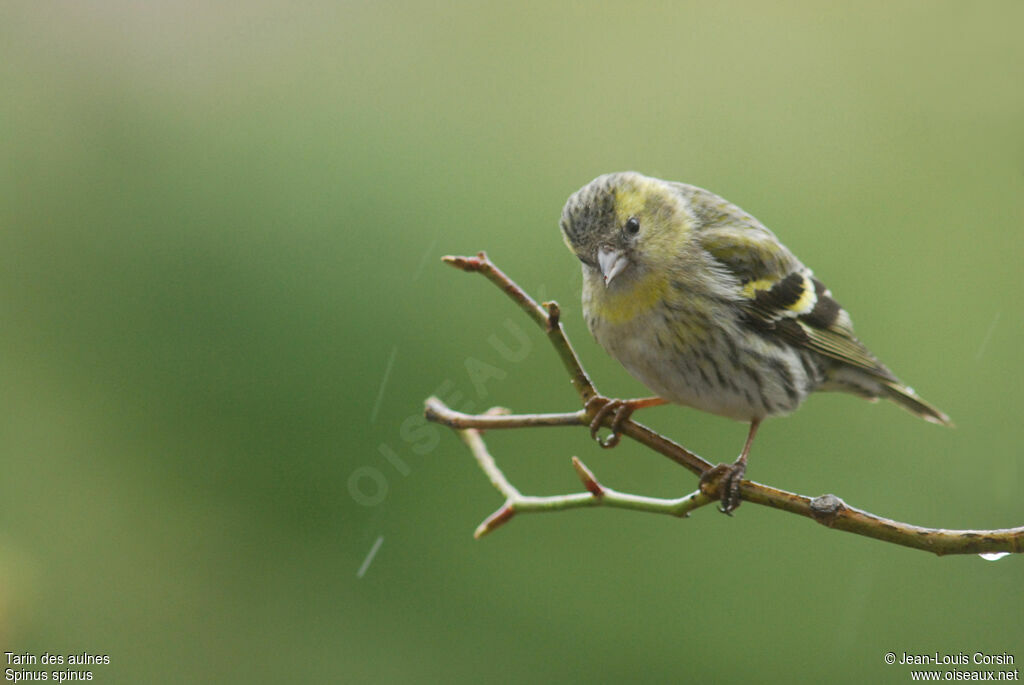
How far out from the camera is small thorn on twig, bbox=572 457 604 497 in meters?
1.10

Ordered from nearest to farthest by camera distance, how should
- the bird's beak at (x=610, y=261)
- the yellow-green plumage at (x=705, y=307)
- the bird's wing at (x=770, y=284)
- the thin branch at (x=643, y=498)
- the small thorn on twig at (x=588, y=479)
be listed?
the thin branch at (x=643, y=498), the small thorn on twig at (x=588, y=479), the bird's beak at (x=610, y=261), the yellow-green plumage at (x=705, y=307), the bird's wing at (x=770, y=284)

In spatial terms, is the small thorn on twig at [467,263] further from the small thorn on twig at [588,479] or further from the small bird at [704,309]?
the small bird at [704,309]

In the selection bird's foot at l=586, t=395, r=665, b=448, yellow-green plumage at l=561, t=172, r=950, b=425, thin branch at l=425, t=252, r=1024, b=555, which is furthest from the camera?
yellow-green plumage at l=561, t=172, r=950, b=425

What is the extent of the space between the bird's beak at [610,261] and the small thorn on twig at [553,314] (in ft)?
1.18

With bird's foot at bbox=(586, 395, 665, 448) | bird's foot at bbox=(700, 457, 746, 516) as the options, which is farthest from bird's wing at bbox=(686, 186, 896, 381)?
bird's foot at bbox=(700, 457, 746, 516)

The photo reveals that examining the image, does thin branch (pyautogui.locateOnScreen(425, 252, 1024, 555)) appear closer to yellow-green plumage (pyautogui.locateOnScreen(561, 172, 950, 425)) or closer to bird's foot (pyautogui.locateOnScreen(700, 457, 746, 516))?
bird's foot (pyautogui.locateOnScreen(700, 457, 746, 516))

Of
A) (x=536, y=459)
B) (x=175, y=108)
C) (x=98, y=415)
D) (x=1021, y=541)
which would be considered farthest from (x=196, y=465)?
(x=1021, y=541)

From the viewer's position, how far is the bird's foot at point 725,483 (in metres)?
1.16

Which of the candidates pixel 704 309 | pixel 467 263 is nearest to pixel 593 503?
pixel 467 263

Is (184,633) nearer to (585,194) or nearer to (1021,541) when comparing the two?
(585,194)

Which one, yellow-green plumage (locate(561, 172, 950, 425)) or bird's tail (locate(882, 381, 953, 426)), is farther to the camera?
bird's tail (locate(882, 381, 953, 426))

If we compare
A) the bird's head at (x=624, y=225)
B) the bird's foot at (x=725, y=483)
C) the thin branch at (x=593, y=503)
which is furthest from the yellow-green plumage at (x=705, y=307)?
the thin branch at (x=593, y=503)

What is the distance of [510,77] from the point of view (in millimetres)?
3127

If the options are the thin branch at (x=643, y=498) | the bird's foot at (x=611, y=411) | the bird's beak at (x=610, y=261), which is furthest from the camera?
the bird's beak at (x=610, y=261)
